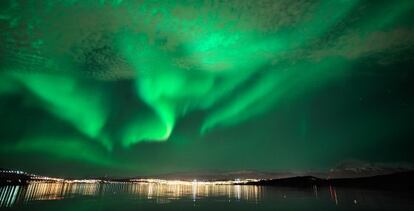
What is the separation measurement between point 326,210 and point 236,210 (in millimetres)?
15699

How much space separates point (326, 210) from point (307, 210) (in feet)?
10.4

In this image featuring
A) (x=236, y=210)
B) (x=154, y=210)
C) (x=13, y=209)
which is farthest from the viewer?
(x=236, y=210)

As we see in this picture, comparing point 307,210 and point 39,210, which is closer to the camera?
point 39,210

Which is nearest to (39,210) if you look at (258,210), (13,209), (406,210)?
(13,209)

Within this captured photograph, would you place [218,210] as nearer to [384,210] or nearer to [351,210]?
[351,210]

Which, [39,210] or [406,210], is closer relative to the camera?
[39,210]

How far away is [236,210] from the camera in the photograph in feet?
147

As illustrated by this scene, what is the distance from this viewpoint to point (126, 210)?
40.6 metres

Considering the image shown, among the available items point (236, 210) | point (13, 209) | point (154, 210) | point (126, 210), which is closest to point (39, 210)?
point (13, 209)

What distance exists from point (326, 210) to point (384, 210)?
9.40 meters

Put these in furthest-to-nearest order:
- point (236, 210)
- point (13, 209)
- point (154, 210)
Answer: point (236, 210)
point (154, 210)
point (13, 209)

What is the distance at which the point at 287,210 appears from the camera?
45.2 metres

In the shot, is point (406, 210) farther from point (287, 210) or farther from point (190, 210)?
point (190, 210)

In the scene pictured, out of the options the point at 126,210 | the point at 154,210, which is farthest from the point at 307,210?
the point at 126,210
